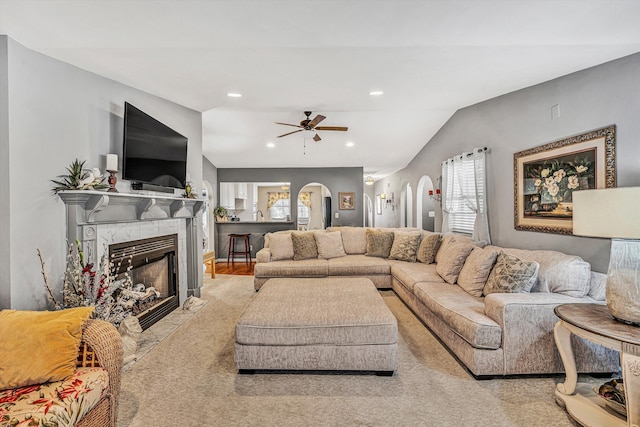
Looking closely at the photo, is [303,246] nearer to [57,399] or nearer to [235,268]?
[235,268]

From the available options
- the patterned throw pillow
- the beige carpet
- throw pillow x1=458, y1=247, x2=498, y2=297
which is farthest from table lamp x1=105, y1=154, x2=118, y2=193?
throw pillow x1=458, y1=247, x2=498, y2=297

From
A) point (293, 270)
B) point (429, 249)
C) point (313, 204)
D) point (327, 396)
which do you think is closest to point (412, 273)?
point (429, 249)

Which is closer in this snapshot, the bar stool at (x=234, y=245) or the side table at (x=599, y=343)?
the side table at (x=599, y=343)

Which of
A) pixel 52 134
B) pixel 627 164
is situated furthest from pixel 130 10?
pixel 627 164

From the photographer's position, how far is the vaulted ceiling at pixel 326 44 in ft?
6.10

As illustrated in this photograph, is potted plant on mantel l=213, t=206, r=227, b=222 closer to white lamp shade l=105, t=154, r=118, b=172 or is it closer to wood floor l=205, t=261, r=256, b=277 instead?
wood floor l=205, t=261, r=256, b=277

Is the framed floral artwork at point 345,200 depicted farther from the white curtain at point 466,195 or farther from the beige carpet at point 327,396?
the beige carpet at point 327,396

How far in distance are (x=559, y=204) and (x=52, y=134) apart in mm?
4459

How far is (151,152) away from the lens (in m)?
3.13

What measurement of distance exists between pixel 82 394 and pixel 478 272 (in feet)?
9.99

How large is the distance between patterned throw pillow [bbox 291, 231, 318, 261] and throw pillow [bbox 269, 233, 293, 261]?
0.07m

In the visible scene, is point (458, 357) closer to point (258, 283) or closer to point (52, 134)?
point (258, 283)

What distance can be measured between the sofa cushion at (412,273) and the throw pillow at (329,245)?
2.92 feet

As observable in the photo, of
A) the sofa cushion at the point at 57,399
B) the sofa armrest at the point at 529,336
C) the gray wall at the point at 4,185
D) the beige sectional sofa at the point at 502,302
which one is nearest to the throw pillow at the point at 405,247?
the beige sectional sofa at the point at 502,302
